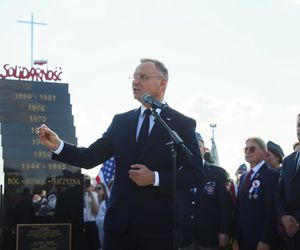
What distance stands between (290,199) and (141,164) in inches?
97.1

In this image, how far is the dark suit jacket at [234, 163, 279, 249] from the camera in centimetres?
621

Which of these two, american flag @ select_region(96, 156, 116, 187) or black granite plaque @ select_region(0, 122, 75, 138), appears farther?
american flag @ select_region(96, 156, 116, 187)

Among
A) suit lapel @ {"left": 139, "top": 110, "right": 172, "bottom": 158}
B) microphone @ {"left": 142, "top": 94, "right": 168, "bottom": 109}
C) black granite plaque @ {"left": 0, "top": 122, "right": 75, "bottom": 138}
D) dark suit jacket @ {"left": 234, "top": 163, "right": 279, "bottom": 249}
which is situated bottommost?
dark suit jacket @ {"left": 234, "top": 163, "right": 279, "bottom": 249}

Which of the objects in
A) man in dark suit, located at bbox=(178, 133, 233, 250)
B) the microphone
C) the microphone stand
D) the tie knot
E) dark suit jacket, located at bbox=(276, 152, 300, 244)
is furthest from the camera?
man in dark suit, located at bbox=(178, 133, 233, 250)

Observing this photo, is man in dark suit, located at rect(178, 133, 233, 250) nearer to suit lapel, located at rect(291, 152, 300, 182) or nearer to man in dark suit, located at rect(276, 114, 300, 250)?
man in dark suit, located at rect(276, 114, 300, 250)

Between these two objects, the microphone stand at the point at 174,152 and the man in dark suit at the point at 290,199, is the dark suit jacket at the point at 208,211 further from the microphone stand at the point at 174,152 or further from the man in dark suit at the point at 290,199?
the microphone stand at the point at 174,152

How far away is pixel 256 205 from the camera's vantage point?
6.52 m

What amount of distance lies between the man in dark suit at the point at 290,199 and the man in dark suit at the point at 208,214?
55.5 inches

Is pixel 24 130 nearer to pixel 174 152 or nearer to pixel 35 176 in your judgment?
pixel 35 176

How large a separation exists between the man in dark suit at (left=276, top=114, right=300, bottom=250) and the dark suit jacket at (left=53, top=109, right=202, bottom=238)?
1.94m

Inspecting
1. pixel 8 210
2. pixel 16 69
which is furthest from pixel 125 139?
pixel 16 69

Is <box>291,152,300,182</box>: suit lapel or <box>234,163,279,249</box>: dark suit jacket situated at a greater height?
<box>291,152,300,182</box>: suit lapel

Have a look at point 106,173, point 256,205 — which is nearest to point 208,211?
point 256,205

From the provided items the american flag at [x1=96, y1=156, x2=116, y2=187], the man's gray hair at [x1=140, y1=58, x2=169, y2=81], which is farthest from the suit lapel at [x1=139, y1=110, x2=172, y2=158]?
the american flag at [x1=96, y1=156, x2=116, y2=187]
